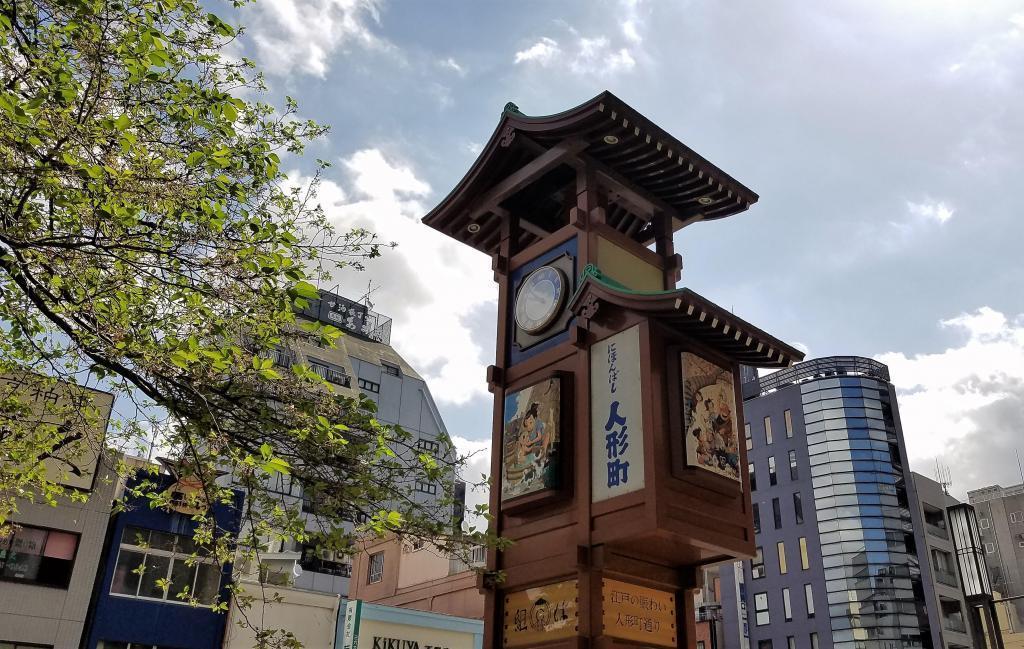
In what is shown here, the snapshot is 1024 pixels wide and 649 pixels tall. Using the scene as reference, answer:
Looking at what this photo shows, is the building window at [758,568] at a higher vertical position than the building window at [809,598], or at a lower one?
higher

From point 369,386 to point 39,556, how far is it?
123ft

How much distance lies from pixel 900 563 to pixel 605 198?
50765 mm

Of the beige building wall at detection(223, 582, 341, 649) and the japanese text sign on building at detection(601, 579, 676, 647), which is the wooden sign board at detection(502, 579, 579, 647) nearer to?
the japanese text sign on building at detection(601, 579, 676, 647)

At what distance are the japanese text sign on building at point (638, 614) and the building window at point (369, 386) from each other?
46819 millimetres

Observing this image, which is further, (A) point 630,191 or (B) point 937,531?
(B) point 937,531

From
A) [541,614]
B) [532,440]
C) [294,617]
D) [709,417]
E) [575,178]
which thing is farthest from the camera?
[294,617]

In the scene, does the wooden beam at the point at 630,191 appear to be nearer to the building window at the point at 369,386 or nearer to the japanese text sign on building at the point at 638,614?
the japanese text sign on building at the point at 638,614

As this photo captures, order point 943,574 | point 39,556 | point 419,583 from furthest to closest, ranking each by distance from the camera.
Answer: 1. point 943,574
2. point 419,583
3. point 39,556

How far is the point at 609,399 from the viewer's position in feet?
51.3

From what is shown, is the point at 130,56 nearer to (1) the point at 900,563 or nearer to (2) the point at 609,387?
(2) the point at 609,387

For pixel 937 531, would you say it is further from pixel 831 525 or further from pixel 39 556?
pixel 39 556

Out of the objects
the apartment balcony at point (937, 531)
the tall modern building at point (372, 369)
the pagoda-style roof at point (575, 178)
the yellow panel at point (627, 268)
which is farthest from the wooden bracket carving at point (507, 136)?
the apartment balcony at point (937, 531)

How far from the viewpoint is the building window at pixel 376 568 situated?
3856 centimetres

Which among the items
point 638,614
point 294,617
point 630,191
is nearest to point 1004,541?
point 294,617
